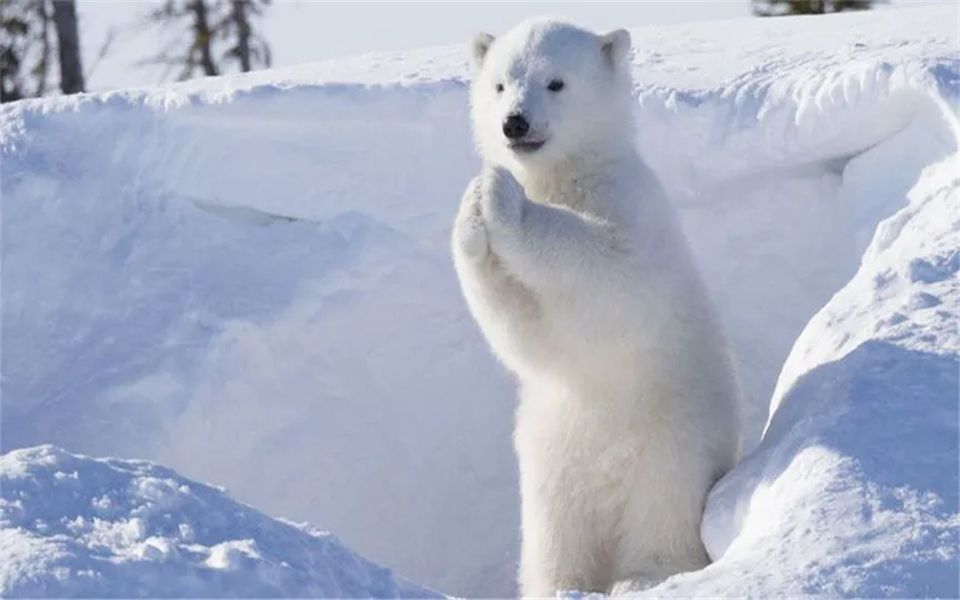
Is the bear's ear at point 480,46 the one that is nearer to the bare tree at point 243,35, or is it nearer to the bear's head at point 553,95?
the bear's head at point 553,95

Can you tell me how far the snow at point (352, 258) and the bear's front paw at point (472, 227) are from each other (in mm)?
1825

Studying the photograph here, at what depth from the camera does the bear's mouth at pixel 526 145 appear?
188 inches

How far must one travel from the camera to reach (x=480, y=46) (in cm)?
518

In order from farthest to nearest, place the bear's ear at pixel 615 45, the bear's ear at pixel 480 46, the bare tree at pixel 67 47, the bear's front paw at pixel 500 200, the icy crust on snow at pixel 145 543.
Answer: the bare tree at pixel 67 47, the bear's ear at pixel 480 46, the bear's ear at pixel 615 45, the bear's front paw at pixel 500 200, the icy crust on snow at pixel 145 543

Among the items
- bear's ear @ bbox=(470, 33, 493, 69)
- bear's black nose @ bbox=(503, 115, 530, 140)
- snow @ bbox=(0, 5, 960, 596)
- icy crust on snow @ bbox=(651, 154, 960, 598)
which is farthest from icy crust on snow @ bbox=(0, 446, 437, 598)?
snow @ bbox=(0, 5, 960, 596)

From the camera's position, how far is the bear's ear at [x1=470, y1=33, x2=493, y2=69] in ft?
16.9

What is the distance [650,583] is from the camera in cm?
477

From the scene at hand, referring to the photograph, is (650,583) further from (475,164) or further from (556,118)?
(475,164)

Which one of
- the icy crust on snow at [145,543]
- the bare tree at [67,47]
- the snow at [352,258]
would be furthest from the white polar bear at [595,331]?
the bare tree at [67,47]

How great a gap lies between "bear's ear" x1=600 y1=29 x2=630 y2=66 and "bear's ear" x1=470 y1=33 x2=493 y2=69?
0.35 metres

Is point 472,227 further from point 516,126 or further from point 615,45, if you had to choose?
point 615,45

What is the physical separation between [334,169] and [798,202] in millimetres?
1688

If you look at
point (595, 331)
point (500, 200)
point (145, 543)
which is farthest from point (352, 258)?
point (145, 543)

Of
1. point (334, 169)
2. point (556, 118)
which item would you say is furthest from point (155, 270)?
point (556, 118)
